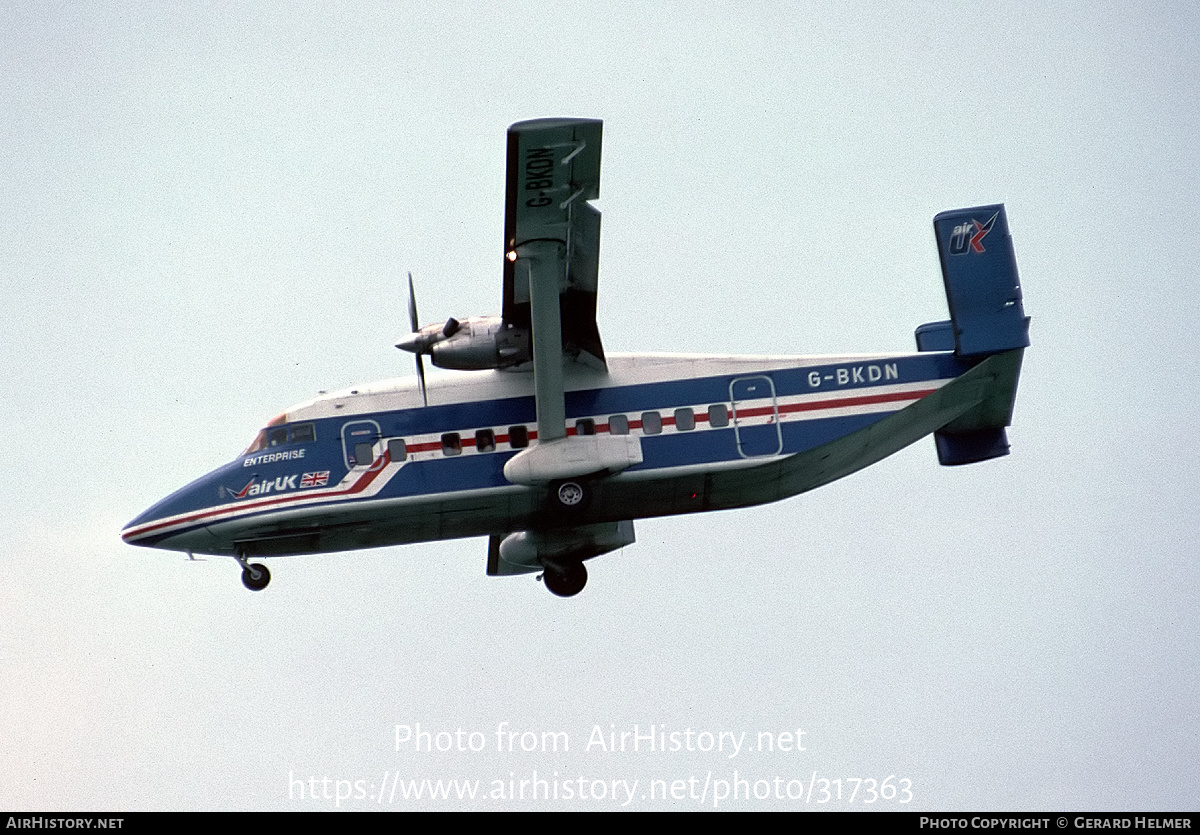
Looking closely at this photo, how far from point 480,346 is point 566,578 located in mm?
4374

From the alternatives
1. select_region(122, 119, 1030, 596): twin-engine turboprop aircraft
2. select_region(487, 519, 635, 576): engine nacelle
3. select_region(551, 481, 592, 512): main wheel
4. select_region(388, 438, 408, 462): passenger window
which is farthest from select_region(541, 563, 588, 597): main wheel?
select_region(388, 438, 408, 462): passenger window

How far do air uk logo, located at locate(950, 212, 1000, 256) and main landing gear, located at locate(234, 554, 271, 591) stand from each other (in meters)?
10.6

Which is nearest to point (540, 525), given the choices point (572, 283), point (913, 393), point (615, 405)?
point (615, 405)

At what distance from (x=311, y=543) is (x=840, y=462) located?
24.7 feet

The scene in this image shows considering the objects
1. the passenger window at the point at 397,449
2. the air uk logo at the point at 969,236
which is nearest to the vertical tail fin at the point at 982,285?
the air uk logo at the point at 969,236

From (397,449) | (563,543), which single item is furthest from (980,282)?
(397,449)

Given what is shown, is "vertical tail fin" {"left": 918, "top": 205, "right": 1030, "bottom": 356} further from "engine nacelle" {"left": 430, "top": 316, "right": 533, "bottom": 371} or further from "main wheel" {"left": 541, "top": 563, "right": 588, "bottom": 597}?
"main wheel" {"left": 541, "top": 563, "right": 588, "bottom": 597}

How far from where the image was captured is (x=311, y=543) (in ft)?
79.2

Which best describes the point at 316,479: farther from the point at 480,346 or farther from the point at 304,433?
the point at 480,346

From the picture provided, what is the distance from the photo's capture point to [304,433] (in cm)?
2414

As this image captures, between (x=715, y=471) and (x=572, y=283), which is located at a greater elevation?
(x=572, y=283)
